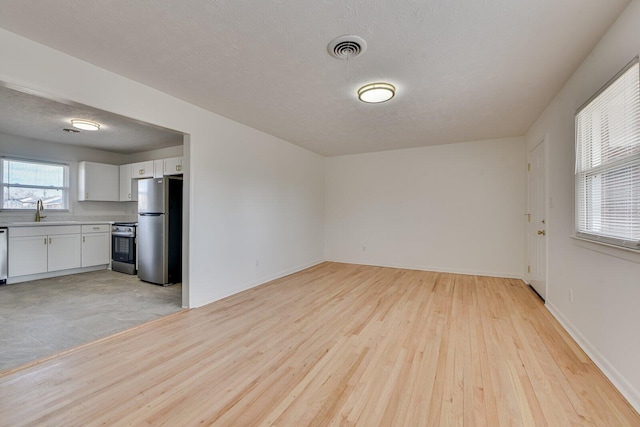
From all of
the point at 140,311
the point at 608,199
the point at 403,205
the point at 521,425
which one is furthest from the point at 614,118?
the point at 140,311

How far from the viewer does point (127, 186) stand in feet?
19.0

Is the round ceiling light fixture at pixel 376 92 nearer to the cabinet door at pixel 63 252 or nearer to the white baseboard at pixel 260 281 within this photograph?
the white baseboard at pixel 260 281

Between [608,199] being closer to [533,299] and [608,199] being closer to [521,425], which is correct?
[521,425]

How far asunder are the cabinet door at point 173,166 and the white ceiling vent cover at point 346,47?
3.36 meters

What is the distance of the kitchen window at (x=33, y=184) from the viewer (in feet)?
15.5

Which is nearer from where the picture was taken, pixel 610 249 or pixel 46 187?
pixel 610 249

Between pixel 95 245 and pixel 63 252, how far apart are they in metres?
0.49

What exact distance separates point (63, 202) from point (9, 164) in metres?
0.99

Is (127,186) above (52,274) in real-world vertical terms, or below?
above

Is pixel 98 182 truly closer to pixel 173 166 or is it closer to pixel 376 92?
pixel 173 166

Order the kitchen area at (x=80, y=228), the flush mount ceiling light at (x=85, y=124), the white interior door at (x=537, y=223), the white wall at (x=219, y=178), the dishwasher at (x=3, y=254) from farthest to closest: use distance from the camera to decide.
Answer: the dishwasher at (x=3, y=254), the flush mount ceiling light at (x=85, y=124), the white interior door at (x=537, y=223), the kitchen area at (x=80, y=228), the white wall at (x=219, y=178)

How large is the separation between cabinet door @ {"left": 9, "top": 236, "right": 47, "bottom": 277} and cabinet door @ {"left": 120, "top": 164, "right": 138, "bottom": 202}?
1.55m

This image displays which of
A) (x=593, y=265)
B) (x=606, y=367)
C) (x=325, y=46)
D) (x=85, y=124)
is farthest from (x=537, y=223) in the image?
(x=85, y=124)

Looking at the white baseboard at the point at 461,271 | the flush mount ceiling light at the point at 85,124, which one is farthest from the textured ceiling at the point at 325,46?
the white baseboard at the point at 461,271
